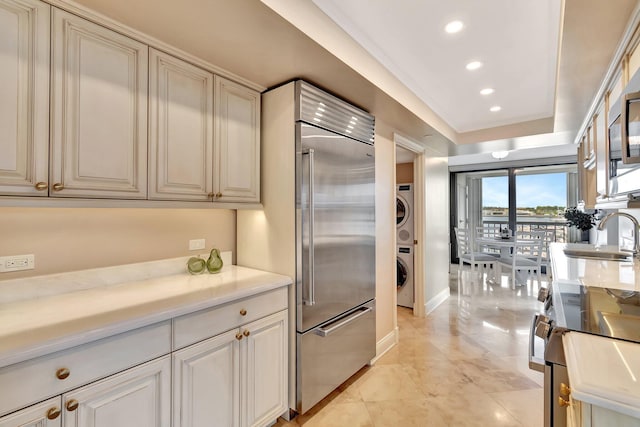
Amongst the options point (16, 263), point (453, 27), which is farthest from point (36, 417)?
point (453, 27)

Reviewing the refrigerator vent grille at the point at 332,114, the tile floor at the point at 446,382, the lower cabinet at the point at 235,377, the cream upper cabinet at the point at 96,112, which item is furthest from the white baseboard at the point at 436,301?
the cream upper cabinet at the point at 96,112

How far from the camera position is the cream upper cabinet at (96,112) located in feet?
4.18

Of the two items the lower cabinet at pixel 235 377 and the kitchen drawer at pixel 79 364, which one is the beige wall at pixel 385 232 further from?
the kitchen drawer at pixel 79 364

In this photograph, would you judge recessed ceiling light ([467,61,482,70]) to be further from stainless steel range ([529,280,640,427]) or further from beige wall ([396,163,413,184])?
beige wall ([396,163,413,184])

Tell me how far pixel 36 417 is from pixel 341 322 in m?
1.66

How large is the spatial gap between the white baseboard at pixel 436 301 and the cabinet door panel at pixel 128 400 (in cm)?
335

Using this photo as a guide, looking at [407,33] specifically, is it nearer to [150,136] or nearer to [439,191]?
[150,136]

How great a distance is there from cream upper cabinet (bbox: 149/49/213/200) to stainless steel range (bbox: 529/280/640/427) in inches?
70.1

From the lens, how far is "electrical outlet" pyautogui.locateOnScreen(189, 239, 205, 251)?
6.87 feet

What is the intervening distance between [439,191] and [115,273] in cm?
406

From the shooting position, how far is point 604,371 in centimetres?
74

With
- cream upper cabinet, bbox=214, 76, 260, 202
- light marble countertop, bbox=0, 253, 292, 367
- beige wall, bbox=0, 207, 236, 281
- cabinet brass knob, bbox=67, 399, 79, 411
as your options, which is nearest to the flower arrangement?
light marble countertop, bbox=0, 253, 292, 367

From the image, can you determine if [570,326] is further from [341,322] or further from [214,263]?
→ [214,263]

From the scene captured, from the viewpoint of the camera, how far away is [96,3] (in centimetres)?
130
